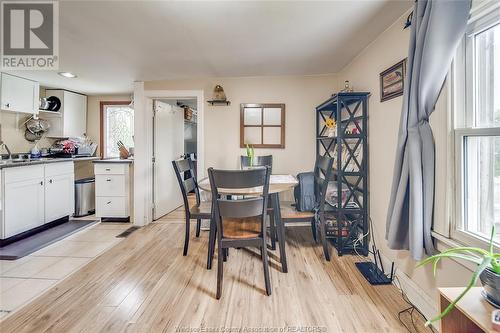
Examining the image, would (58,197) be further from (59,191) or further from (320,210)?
(320,210)

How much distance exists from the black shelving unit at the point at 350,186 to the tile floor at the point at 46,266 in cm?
256

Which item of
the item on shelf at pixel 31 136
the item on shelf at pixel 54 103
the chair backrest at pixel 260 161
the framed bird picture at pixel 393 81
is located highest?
the item on shelf at pixel 54 103

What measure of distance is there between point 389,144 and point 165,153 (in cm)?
320

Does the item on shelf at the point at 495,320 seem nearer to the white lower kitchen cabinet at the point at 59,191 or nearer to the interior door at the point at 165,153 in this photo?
the interior door at the point at 165,153

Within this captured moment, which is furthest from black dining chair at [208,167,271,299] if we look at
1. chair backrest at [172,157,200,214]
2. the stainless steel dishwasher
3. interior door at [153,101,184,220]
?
the stainless steel dishwasher

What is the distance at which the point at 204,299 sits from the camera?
176cm

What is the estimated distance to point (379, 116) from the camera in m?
2.21

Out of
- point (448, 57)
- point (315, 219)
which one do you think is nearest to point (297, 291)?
point (315, 219)

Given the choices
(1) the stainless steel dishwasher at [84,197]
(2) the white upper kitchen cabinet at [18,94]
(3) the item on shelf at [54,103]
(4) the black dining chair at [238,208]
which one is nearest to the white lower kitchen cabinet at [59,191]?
(1) the stainless steel dishwasher at [84,197]

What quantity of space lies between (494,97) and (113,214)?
169 inches

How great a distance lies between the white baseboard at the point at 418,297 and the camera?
4.88 ft

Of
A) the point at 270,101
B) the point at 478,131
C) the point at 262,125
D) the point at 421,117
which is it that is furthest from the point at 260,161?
the point at 478,131

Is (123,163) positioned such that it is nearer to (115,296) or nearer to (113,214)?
(113,214)

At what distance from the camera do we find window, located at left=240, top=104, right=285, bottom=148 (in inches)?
134
